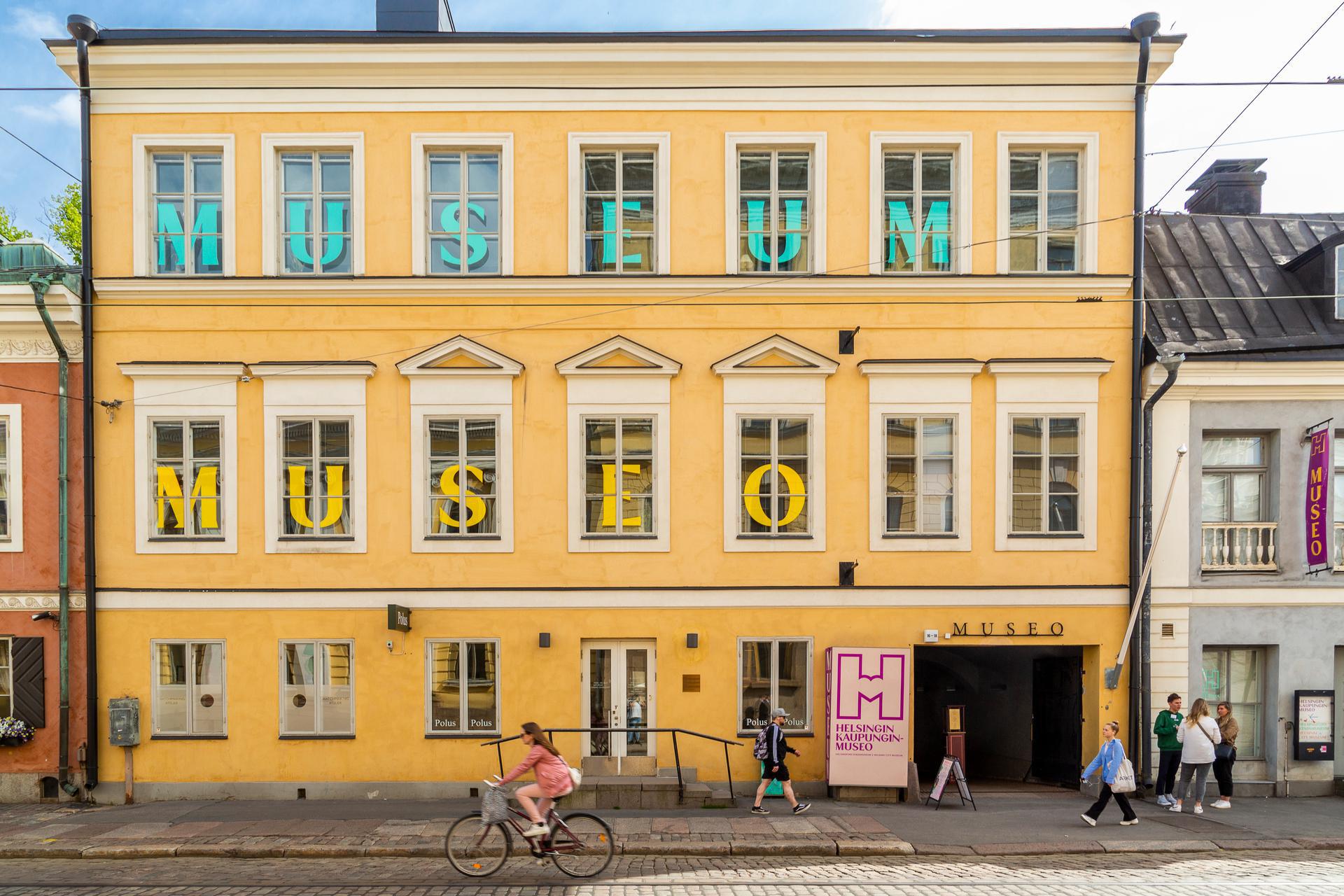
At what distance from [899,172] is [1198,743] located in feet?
31.6

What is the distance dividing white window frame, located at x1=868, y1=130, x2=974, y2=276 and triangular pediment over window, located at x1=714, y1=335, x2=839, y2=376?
1660 millimetres

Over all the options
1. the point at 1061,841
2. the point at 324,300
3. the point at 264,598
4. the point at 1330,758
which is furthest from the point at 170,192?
the point at 1330,758

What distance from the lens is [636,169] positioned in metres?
13.5

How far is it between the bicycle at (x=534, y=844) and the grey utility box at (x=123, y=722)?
671 cm

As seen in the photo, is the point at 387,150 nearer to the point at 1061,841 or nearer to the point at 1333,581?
the point at 1061,841

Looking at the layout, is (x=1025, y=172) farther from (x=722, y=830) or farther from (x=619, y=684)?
(x=722, y=830)

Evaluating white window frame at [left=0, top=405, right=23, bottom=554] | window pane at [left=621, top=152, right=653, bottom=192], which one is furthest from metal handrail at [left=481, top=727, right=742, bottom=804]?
window pane at [left=621, top=152, right=653, bottom=192]

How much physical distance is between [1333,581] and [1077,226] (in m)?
6.86

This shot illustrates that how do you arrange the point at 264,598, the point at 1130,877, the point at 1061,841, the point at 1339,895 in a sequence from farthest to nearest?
the point at 264,598 < the point at 1061,841 < the point at 1130,877 < the point at 1339,895

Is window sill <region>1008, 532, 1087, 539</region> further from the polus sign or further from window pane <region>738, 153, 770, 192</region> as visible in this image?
window pane <region>738, 153, 770, 192</region>

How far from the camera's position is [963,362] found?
13.1 metres

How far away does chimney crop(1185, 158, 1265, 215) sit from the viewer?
56.0 ft

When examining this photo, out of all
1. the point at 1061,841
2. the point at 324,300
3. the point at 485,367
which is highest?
the point at 324,300

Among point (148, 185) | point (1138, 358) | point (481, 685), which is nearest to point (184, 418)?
point (148, 185)
